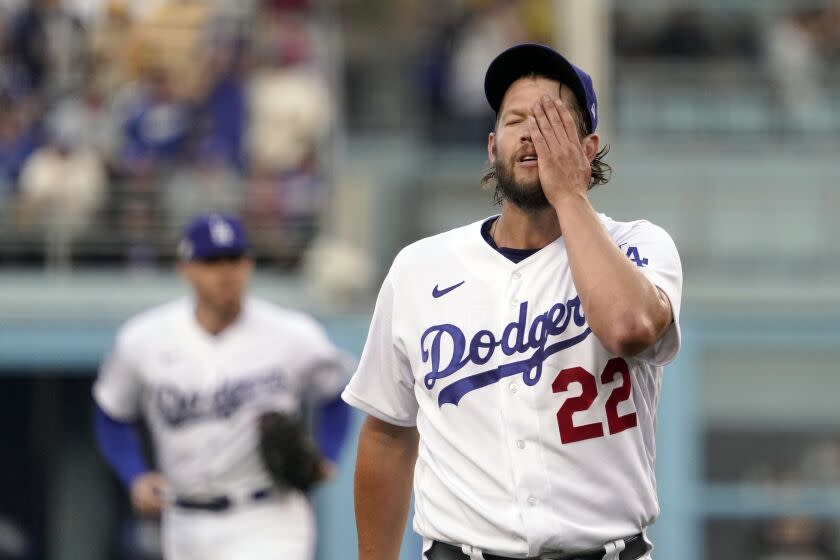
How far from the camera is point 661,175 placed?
12633mm

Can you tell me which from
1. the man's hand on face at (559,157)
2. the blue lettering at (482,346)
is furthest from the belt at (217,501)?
the man's hand on face at (559,157)

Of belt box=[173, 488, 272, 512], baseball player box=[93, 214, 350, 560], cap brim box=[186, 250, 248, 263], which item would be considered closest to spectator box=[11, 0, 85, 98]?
baseball player box=[93, 214, 350, 560]

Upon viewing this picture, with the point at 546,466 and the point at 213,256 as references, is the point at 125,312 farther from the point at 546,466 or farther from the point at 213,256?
the point at 546,466

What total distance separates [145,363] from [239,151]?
516cm

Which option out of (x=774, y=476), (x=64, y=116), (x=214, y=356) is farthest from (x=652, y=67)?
(x=214, y=356)

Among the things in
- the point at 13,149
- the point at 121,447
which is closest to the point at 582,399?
the point at 121,447

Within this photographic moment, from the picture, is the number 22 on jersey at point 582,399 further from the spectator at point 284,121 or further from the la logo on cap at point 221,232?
the spectator at point 284,121

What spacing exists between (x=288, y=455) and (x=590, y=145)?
2.91 metres

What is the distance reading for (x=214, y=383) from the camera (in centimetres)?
648

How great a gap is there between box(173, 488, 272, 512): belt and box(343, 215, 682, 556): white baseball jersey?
2664 millimetres

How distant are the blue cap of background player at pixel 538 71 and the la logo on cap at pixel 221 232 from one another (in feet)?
8.88

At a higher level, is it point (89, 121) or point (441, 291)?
point (89, 121)

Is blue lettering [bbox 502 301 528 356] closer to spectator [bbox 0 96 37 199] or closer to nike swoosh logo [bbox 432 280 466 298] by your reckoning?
nike swoosh logo [bbox 432 280 466 298]

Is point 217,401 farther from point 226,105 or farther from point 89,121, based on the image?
point 89,121
